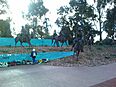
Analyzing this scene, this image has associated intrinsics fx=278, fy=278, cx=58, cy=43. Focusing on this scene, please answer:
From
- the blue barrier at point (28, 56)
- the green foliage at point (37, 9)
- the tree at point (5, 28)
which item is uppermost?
the green foliage at point (37, 9)

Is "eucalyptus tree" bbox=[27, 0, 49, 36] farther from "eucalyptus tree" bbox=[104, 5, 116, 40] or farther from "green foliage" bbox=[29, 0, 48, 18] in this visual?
"eucalyptus tree" bbox=[104, 5, 116, 40]

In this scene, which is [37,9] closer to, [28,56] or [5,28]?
[5,28]

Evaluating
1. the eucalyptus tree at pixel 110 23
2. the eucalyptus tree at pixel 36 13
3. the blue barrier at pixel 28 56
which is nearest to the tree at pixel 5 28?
the eucalyptus tree at pixel 36 13

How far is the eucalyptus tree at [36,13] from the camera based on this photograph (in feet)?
199

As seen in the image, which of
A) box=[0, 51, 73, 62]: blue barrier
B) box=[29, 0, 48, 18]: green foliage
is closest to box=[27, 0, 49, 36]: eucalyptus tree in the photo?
box=[29, 0, 48, 18]: green foliage

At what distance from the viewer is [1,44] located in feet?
123

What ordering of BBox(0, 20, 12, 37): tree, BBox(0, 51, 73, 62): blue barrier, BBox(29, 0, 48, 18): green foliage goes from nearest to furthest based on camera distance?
1. BBox(0, 51, 73, 62): blue barrier
2. BBox(0, 20, 12, 37): tree
3. BBox(29, 0, 48, 18): green foliage

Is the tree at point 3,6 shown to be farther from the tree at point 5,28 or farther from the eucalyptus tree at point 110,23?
the eucalyptus tree at point 110,23

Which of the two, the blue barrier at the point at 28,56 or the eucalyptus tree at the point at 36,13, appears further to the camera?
the eucalyptus tree at the point at 36,13

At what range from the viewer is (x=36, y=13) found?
61.4m

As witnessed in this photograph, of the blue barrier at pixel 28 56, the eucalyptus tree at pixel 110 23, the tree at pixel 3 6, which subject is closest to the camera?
the blue barrier at pixel 28 56

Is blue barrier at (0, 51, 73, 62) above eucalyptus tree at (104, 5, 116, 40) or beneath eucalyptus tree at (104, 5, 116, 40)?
beneath

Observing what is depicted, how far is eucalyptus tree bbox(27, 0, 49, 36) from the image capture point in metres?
60.7

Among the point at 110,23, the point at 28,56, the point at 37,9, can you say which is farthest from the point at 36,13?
the point at 28,56
